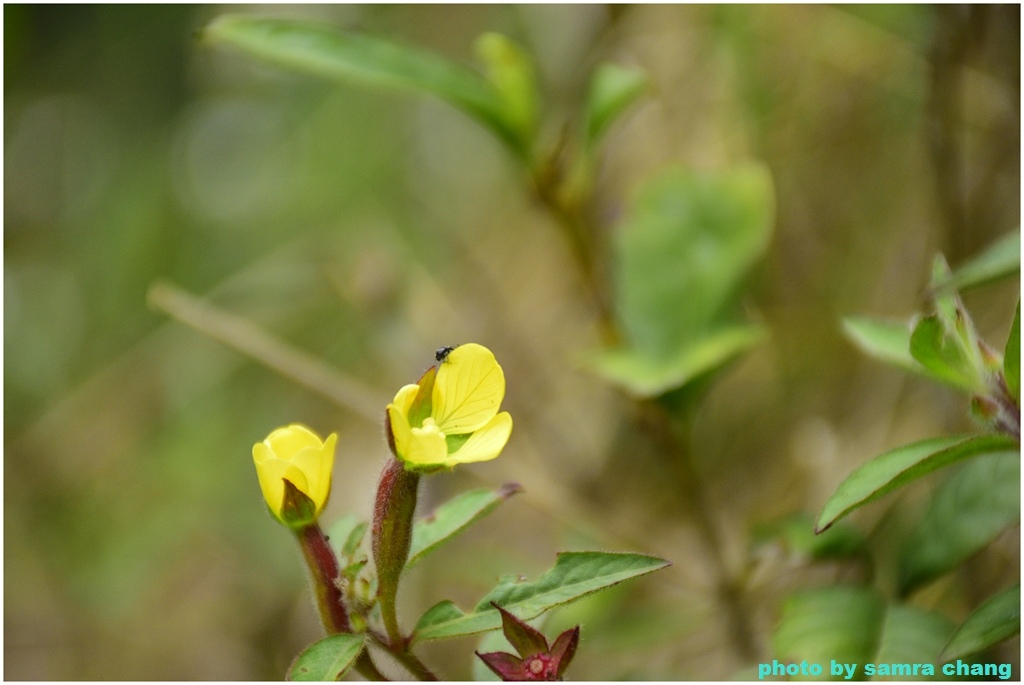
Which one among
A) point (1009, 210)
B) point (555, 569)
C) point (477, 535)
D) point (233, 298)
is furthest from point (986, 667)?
point (233, 298)

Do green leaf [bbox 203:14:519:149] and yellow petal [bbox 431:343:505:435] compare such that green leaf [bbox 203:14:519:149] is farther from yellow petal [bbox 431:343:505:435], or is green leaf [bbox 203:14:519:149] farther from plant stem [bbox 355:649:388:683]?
plant stem [bbox 355:649:388:683]

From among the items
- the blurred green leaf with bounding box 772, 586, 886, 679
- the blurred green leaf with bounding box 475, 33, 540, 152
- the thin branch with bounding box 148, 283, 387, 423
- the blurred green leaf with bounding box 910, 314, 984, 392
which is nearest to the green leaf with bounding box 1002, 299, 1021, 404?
the blurred green leaf with bounding box 910, 314, 984, 392

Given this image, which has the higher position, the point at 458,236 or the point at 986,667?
the point at 986,667

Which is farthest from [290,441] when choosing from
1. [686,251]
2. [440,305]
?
[440,305]

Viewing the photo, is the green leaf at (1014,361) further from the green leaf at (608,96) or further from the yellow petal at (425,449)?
the green leaf at (608,96)

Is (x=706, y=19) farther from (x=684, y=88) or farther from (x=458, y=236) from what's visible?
(x=458, y=236)
